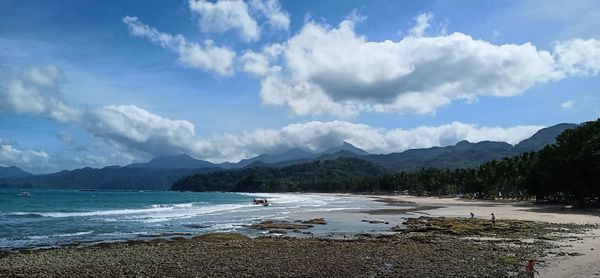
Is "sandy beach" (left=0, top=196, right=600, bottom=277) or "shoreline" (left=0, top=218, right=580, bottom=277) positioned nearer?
"sandy beach" (left=0, top=196, right=600, bottom=277)

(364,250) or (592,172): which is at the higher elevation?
(592,172)

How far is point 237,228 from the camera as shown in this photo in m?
39.8

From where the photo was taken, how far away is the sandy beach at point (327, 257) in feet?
58.7

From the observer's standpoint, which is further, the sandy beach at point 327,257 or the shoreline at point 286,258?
the shoreline at point 286,258

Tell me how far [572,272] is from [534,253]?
4.55 metres

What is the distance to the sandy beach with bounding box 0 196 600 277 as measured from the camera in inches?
705

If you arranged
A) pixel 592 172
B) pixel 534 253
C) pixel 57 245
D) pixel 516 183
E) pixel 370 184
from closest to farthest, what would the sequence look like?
1. pixel 534 253
2. pixel 57 245
3. pixel 592 172
4. pixel 516 183
5. pixel 370 184

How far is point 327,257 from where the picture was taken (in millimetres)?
21578

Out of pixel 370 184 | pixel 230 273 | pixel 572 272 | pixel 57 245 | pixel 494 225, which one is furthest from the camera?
pixel 370 184

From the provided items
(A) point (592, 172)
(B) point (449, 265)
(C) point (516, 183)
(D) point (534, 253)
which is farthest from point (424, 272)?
(C) point (516, 183)

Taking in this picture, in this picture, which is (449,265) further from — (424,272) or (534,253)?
(534,253)

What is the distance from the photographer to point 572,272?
1680 centimetres

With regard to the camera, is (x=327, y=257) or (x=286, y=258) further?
(x=327, y=257)

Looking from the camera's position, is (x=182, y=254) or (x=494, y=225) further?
(x=494, y=225)
